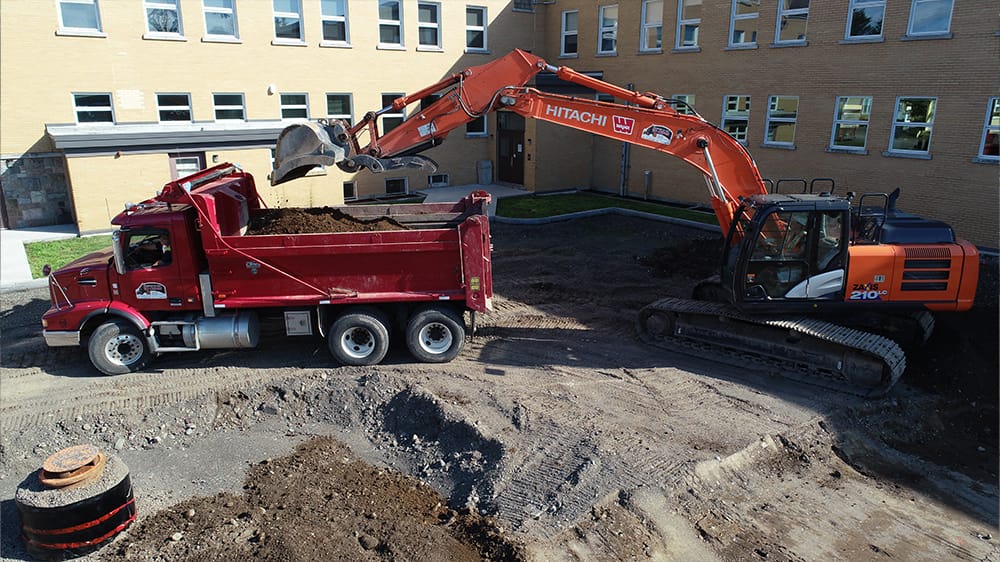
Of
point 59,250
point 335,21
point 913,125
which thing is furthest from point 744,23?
point 59,250

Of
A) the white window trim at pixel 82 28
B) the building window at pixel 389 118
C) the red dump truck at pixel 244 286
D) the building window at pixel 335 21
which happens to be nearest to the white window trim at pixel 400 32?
the building window at pixel 335 21

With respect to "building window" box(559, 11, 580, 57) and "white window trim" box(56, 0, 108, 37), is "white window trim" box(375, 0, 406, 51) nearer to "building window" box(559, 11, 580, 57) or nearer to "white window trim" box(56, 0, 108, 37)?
"building window" box(559, 11, 580, 57)

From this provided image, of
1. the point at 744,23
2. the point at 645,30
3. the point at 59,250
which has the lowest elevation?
the point at 59,250

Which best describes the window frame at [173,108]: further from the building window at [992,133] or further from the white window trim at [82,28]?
the building window at [992,133]

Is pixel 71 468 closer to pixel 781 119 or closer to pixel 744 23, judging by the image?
pixel 781 119

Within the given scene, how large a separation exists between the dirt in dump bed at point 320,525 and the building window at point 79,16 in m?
16.8

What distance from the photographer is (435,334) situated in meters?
10.8

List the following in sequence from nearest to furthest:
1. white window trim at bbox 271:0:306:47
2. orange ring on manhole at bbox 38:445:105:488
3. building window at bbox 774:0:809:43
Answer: orange ring on manhole at bbox 38:445:105:488
building window at bbox 774:0:809:43
white window trim at bbox 271:0:306:47

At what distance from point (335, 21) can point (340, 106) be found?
2.76 metres

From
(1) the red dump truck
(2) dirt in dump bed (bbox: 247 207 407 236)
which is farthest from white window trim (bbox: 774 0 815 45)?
(2) dirt in dump bed (bbox: 247 207 407 236)

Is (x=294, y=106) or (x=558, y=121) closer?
(x=558, y=121)

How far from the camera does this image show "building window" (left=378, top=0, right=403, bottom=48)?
940 inches

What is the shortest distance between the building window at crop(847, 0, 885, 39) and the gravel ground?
Result: 943cm

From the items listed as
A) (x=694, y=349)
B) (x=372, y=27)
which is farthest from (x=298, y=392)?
(x=372, y=27)
